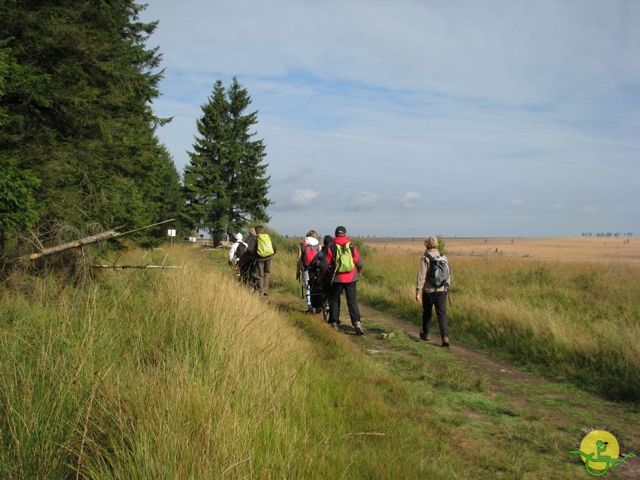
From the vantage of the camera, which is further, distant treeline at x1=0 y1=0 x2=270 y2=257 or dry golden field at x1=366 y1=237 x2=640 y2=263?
dry golden field at x1=366 y1=237 x2=640 y2=263

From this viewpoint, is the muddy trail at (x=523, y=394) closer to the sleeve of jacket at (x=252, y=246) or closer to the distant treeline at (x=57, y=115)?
the sleeve of jacket at (x=252, y=246)

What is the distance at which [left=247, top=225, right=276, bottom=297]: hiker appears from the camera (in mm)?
12570

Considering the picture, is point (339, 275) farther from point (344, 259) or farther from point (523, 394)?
point (523, 394)

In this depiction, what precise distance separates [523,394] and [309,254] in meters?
6.72

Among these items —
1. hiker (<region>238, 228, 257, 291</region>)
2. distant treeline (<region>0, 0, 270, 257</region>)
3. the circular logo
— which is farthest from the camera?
hiker (<region>238, 228, 257, 291</region>)

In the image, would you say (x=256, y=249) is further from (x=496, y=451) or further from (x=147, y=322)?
(x=496, y=451)

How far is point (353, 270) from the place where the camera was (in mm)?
9820

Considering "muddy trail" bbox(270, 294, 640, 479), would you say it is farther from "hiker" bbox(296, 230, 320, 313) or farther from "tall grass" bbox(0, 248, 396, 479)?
"tall grass" bbox(0, 248, 396, 479)

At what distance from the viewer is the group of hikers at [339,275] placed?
899cm

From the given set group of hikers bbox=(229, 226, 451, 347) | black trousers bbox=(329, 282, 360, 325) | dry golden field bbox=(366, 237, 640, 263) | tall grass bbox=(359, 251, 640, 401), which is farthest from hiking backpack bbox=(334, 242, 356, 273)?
dry golden field bbox=(366, 237, 640, 263)

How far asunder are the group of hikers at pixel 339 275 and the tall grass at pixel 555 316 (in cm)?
126

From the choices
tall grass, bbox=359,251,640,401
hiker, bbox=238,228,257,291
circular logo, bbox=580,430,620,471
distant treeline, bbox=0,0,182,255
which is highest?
distant treeline, bbox=0,0,182,255

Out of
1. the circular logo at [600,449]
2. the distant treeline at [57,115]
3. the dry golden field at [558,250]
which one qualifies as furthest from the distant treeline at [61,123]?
the dry golden field at [558,250]

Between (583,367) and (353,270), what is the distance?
4.45m
